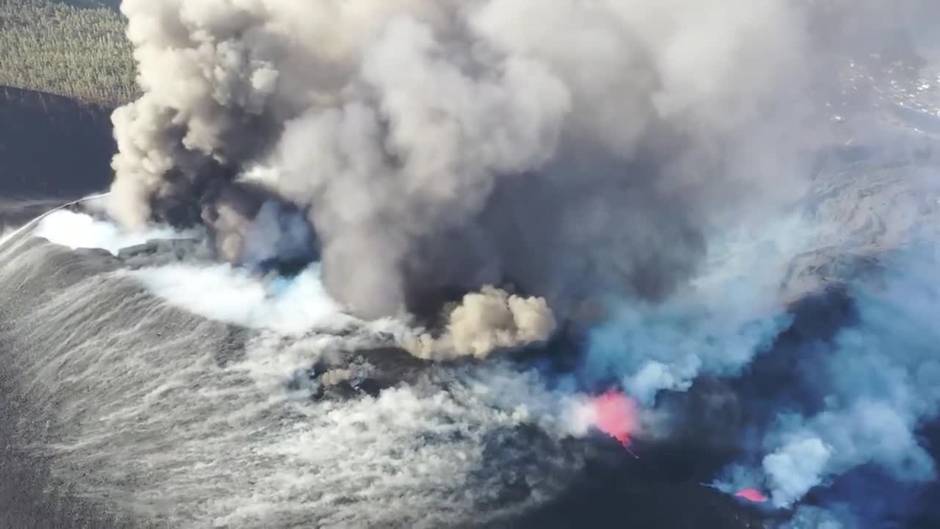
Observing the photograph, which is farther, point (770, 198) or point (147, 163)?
point (770, 198)

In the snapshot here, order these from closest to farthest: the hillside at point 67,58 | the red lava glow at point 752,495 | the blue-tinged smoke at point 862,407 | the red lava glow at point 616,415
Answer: the red lava glow at point 752,495 → the blue-tinged smoke at point 862,407 → the red lava glow at point 616,415 → the hillside at point 67,58

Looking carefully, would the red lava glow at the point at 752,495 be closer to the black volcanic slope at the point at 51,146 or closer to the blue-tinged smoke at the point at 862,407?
the blue-tinged smoke at the point at 862,407

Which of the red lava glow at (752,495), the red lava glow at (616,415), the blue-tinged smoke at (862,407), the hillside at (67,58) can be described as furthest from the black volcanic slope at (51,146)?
the red lava glow at (752,495)

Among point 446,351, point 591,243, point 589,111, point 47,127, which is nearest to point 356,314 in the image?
point 446,351

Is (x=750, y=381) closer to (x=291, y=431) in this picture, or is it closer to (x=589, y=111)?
(x=589, y=111)

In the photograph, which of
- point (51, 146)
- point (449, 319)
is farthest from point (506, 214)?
point (51, 146)

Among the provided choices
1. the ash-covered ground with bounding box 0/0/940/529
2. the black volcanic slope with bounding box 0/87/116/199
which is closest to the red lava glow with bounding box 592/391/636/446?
the ash-covered ground with bounding box 0/0/940/529

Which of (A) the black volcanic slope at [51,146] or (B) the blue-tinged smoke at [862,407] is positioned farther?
(A) the black volcanic slope at [51,146]
